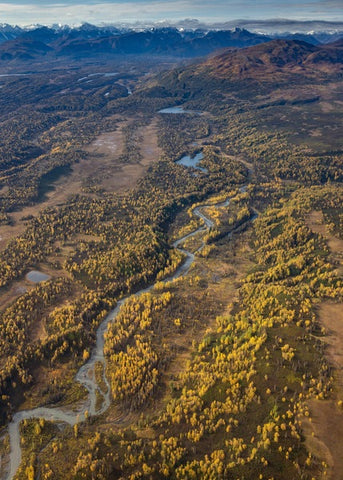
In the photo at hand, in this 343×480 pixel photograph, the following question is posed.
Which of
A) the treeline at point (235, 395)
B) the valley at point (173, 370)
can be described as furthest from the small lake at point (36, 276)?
the treeline at point (235, 395)

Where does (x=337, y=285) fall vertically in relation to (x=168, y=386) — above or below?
above

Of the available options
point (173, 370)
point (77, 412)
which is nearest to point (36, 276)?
point (77, 412)

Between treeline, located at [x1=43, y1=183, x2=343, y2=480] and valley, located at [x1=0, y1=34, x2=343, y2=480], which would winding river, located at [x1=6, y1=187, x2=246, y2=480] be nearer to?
valley, located at [x1=0, y1=34, x2=343, y2=480]

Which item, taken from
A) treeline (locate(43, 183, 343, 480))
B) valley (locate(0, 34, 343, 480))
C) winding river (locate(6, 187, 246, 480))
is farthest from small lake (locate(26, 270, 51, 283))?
winding river (locate(6, 187, 246, 480))

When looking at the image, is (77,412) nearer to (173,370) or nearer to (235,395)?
(173,370)

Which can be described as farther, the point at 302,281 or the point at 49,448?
the point at 302,281

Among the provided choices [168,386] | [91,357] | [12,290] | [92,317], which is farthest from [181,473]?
[12,290]

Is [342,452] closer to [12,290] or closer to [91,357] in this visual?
[91,357]

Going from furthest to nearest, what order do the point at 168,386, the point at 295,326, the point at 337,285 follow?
the point at 337,285, the point at 295,326, the point at 168,386

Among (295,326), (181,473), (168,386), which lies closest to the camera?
(181,473)
